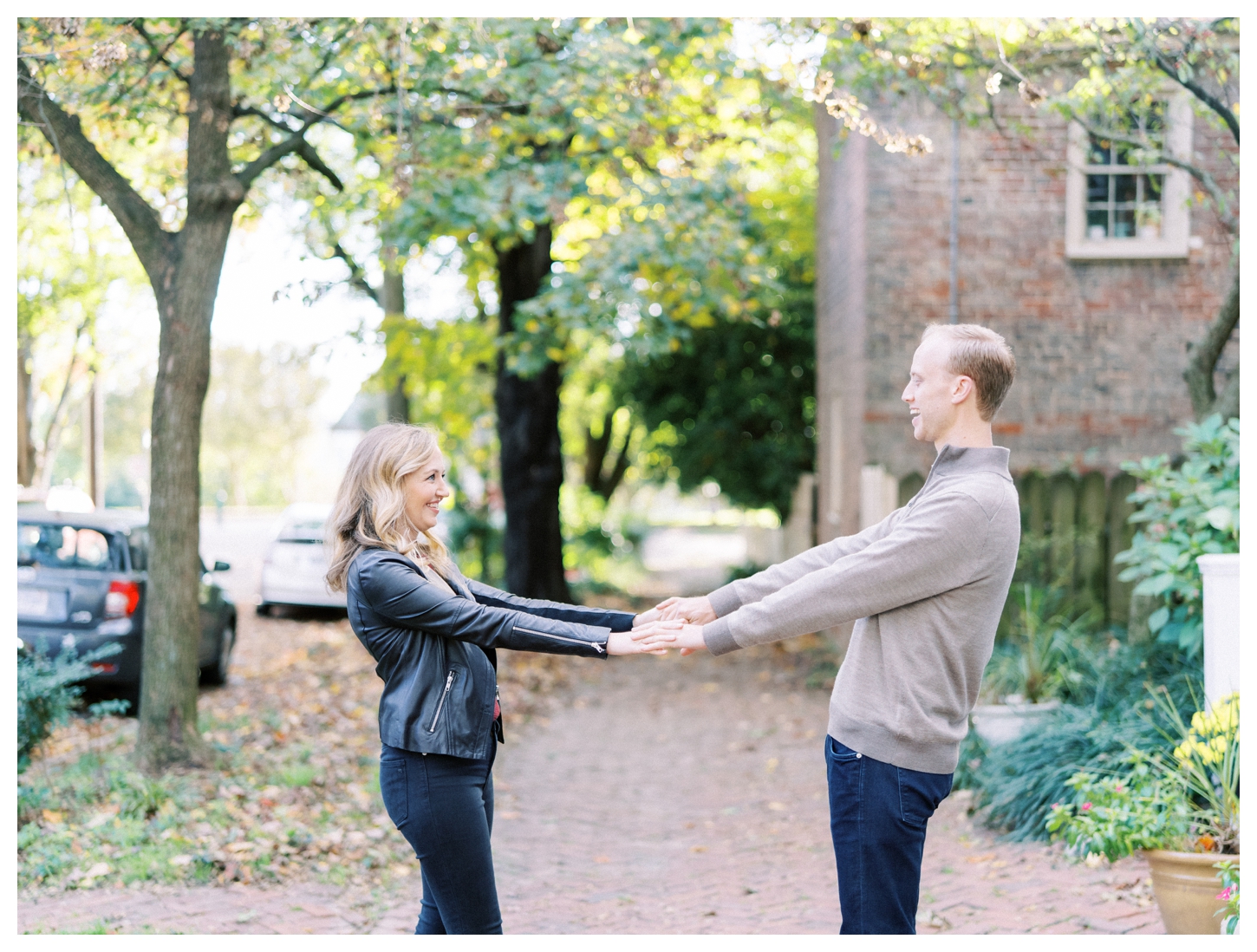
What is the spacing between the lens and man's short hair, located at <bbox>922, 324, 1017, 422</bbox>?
2982 millimetres

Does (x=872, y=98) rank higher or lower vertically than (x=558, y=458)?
higher

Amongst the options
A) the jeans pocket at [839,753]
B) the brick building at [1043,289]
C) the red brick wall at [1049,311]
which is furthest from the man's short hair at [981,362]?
the red brick wall at [1049,311]

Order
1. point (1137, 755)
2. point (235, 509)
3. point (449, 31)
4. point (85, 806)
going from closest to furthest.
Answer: point (1137, 755), point (85, 806), point (449, 31), point (235, 509)

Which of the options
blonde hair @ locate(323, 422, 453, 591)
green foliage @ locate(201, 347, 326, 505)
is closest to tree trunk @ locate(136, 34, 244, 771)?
blonde hair @ locate(323, 422, 453, 591)

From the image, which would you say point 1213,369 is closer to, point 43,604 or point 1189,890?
point 1189,890

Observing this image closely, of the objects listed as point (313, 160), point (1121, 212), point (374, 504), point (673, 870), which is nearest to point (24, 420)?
point (313, 160)

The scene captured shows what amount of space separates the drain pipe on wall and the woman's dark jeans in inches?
344

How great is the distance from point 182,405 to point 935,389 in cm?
471

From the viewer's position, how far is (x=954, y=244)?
1092 cm

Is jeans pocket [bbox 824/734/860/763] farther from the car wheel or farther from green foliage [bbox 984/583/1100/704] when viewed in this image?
the car wheel

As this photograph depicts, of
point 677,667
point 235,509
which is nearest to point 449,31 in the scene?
point 677,667
